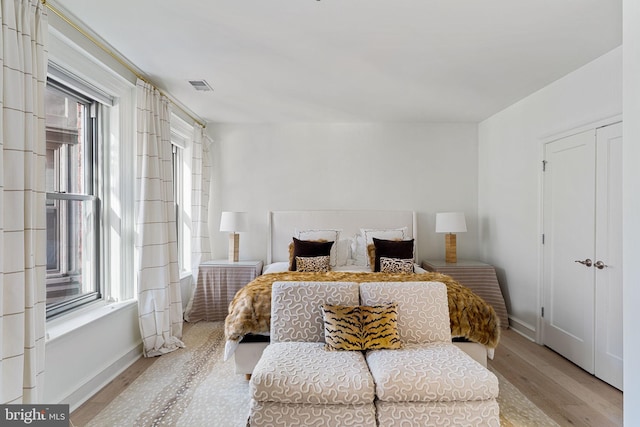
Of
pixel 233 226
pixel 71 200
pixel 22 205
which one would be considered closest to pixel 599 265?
pixel 233 226

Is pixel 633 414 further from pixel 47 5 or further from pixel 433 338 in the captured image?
pixel 47 5

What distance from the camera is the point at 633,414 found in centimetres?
169

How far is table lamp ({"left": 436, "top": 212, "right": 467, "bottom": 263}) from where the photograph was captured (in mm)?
4410

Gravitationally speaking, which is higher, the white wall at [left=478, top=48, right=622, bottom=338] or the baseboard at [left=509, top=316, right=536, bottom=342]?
the white wall at [left=478, top=48, right=622, bottom=338]

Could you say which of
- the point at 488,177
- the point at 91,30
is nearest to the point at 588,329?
the point at 488,177

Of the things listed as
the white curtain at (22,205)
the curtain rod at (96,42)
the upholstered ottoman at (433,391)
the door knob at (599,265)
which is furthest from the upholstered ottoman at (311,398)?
the curtain rod at (96,42)

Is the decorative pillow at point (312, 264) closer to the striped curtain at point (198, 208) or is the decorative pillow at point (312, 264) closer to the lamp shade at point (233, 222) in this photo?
the lamp shade at point (233, 222)

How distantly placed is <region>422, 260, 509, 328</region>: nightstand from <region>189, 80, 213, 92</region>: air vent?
11.1 feet

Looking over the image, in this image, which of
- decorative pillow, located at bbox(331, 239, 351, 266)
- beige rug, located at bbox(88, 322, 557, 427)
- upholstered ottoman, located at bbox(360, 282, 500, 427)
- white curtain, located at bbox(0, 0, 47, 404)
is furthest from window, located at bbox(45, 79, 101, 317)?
decorative pillow, located at bbox(331, 239, 351, 266)

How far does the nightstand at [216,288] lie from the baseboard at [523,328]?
3171 millimetres

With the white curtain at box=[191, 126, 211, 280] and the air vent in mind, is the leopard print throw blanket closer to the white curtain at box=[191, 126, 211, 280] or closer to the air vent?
the white curtain at box=[191, 126, 211, 280]

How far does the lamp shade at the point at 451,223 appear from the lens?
14.4 ft

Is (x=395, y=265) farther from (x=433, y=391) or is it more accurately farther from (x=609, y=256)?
(x=433, y=391)

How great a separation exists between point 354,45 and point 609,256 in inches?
105
